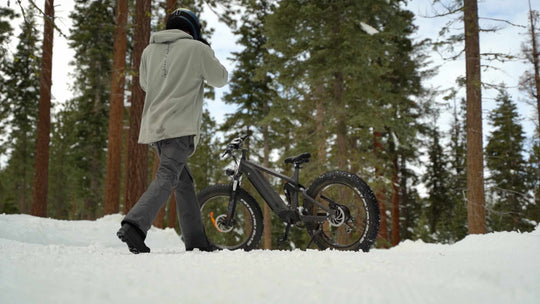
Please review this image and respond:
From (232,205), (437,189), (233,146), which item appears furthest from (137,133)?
(437,189)

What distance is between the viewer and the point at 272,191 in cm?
446

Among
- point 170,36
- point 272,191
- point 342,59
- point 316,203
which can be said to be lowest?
point 316,203

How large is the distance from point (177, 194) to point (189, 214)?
0.80 feet

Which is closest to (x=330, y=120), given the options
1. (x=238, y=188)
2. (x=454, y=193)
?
(x=238, y=188)

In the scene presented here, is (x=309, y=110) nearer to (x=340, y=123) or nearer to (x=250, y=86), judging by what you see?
(x=340, y=123)

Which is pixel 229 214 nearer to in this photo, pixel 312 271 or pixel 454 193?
pixel 312 271

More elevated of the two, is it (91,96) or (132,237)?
(91,96)

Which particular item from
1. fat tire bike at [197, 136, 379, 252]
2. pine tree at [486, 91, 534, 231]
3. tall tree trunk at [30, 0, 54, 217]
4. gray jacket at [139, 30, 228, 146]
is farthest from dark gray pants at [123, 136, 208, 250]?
pine tree at [486, 91, 534, 231]

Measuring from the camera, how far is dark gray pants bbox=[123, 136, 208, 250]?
3402 mm

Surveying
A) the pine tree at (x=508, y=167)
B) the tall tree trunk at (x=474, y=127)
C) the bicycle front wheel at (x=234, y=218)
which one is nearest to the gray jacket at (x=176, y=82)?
the bicycle front wheel at (x=234, y=218)

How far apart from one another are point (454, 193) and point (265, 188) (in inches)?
1009

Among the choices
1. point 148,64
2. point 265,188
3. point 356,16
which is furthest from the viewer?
point 356,16

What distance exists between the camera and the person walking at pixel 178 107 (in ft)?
11.9

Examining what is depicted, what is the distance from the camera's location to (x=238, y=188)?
464 cm
